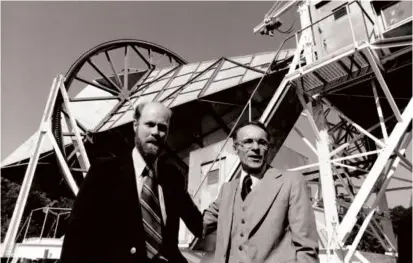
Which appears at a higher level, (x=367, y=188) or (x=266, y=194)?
(x=367, y=188)

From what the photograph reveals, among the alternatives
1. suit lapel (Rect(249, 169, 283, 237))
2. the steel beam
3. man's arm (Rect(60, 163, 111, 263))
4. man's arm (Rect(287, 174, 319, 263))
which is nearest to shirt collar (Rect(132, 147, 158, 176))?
man's arm (Rect(60, 163, 111, 263))

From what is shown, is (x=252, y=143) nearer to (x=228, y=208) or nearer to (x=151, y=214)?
(x=228, y=208)

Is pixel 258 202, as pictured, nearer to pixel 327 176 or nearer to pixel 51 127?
pixel 327 176

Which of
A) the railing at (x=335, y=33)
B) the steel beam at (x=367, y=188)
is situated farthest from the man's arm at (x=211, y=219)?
the railing at (x=335, y=33)

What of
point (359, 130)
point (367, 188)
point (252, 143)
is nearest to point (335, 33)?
point (359, 130)

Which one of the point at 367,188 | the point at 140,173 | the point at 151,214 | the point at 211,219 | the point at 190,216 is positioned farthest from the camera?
the point at 367,188

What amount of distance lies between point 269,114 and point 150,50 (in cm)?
1037

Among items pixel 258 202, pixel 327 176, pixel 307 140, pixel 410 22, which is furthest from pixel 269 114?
pixel 258 202

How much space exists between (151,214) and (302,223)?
1.11 meters

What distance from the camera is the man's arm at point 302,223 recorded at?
92.0 inches

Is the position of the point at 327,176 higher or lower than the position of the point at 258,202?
higher

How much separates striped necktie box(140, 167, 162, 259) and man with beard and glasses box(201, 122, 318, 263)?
1.92 ft

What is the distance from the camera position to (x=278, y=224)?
2.53 meters

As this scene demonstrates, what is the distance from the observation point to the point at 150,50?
1731 centimetres
